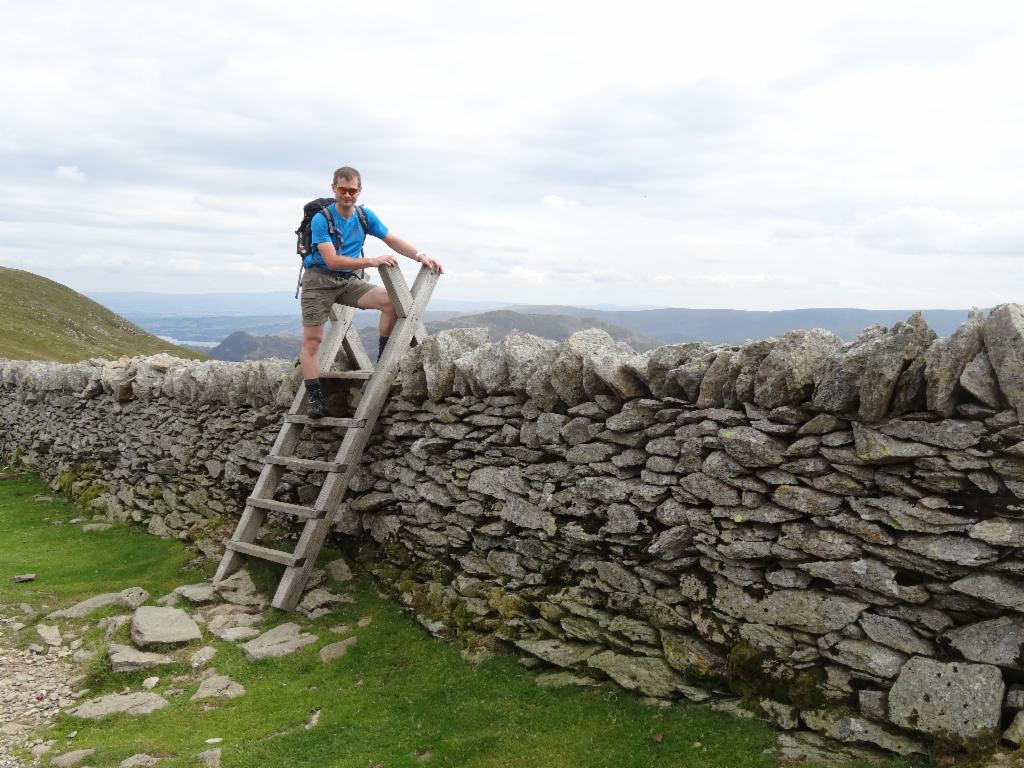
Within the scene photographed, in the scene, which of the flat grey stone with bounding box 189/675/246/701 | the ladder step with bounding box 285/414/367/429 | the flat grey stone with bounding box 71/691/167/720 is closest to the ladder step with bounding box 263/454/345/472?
the ladder step with bounding box 285/414/367/429

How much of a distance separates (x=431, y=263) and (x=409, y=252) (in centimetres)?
30

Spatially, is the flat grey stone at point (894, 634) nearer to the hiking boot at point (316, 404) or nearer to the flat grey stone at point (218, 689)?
the flat grey stone at point (218, 689)

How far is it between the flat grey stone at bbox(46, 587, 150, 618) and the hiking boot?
3392 mm

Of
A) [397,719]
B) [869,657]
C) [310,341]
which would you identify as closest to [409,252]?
[310,341]

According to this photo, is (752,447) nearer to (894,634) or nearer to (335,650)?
(894,634)

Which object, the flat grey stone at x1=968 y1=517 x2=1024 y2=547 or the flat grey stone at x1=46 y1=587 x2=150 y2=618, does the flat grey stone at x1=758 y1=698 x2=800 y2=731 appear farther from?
the flat grey stone at x1=46 y1=587 x2=150 y2=618

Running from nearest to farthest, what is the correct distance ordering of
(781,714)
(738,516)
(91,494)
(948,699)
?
(948,699)
(781,714)
(738,516)
(91,494)

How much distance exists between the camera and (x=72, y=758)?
6172mm

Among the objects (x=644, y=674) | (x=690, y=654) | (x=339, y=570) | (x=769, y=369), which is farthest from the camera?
(x=339, y=570)

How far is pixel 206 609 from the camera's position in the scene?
8977mm

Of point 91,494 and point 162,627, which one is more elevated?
point 91,494

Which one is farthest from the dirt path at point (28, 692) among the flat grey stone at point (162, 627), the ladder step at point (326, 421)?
the ladder step at point (326, 421)

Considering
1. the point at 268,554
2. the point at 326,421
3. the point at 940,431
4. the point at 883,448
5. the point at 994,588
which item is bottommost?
the point at 268,554

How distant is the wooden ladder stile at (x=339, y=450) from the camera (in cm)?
859
